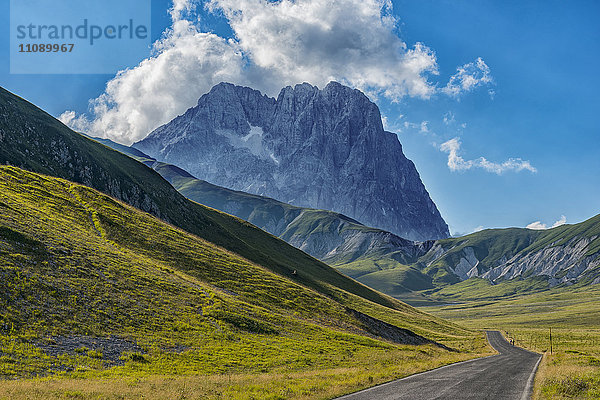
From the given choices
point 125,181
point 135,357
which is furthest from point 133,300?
point 125,181

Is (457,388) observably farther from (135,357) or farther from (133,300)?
(133,300)

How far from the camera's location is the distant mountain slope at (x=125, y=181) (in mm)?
99312

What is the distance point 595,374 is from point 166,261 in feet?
197

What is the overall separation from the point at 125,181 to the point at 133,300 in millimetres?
83072

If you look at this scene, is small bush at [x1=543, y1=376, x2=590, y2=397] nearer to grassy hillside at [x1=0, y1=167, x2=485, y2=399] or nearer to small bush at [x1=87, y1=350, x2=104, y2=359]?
grassy hillside at [x1=0, y1=167, x2=485, y2=399]

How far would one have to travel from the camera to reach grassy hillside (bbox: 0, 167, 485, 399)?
Answer: 26750 mm

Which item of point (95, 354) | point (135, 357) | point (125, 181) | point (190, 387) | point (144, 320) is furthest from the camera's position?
point (125, 181)

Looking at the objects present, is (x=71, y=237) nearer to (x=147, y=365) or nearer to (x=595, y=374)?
(x=147, y=365)

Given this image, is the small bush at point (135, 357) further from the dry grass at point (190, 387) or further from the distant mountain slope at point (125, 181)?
the distant mountain slope at point (125, 181)

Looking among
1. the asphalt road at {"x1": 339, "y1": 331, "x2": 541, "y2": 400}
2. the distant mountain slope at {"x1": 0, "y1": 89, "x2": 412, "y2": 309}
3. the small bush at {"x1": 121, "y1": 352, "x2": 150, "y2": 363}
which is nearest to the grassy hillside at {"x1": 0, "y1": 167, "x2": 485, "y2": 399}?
the small bush at {"x1": 121, "y1": 352, "x2": 150, "y2": 363}

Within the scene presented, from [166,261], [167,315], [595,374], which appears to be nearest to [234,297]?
[166,261]

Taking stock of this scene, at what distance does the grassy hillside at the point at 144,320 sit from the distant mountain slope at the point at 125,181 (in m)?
23.4

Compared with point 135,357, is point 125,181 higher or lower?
higher

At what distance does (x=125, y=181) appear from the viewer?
118625mm
